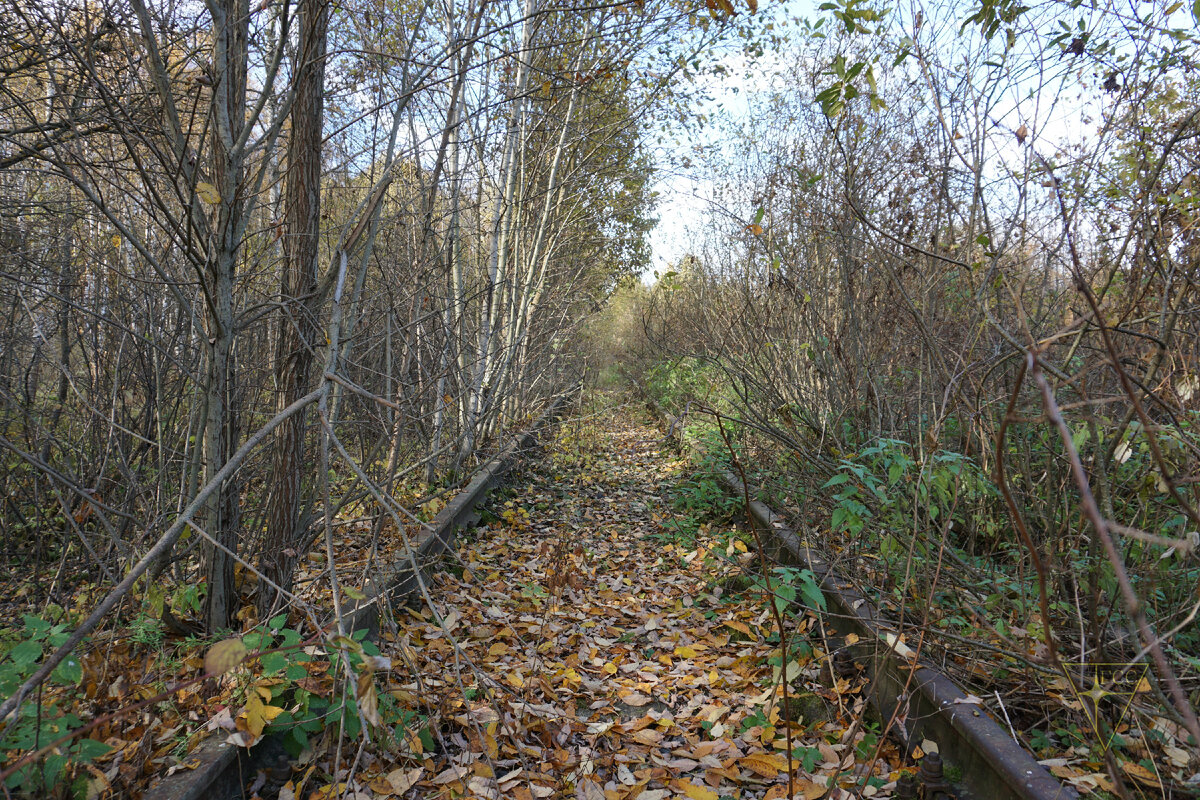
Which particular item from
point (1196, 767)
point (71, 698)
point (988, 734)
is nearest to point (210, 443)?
point (71, 698)

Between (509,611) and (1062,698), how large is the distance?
374cm

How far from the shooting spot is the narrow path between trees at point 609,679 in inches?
137

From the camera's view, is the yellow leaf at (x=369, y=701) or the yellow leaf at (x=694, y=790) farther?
the yellow leaf at (x=694, y=790)

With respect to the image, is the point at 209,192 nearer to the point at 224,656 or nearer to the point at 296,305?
the point at 296,305

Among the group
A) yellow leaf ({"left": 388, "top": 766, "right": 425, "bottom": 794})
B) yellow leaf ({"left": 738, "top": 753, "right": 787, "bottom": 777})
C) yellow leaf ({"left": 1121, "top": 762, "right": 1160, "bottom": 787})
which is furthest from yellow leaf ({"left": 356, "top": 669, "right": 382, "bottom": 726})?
yellow leaf ({"left": 1121, "top": 762, "right": 1160, "bottom": 787})

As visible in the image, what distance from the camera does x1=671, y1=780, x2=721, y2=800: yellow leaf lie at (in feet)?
11.1

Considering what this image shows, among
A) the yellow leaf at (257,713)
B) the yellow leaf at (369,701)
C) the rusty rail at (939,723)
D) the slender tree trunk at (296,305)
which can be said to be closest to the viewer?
the yellow leaf at (369,701)

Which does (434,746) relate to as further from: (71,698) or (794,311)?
(794,311)

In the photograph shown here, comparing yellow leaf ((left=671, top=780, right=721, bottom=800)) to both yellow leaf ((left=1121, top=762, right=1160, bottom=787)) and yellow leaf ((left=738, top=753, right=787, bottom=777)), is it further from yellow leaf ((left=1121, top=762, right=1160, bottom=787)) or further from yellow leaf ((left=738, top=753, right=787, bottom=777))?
yellow leaf ((left=1121, top=762, right=1160, bottom=787))

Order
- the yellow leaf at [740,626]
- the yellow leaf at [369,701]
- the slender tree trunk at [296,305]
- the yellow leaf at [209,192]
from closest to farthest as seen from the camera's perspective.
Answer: the yellow leaf at [369,701]
the yellow leaf at [209,192]
the slender tree trunk at [296,305]
the yellow leaf at [740,626]

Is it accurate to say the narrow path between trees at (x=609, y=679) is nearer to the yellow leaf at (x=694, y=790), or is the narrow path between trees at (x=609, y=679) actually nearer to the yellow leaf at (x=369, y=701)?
the yellow leaf at (x=694, y=790)

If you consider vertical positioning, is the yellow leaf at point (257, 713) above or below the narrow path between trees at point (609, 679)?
above

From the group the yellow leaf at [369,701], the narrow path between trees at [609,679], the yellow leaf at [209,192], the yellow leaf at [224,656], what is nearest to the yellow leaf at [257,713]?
the narrow path between trees at [609,679]

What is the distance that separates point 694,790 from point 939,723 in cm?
120
